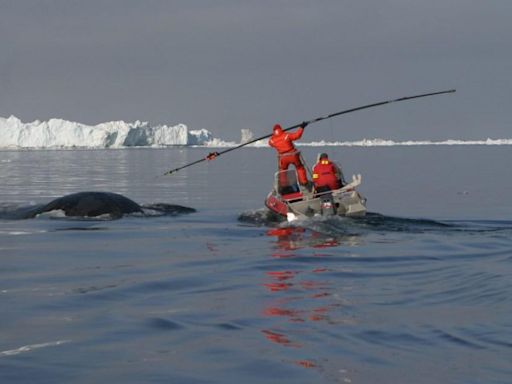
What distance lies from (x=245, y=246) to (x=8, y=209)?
1034 cm

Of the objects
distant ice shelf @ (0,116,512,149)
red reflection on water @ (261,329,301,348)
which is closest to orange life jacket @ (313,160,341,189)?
red reflection on water @ (261,329,301,348)

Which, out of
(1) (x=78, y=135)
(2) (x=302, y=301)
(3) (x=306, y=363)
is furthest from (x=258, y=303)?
(1) (x=78, y=135)

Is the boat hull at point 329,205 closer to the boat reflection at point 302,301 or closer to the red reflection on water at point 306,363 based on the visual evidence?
the boat reflection at point 302,301

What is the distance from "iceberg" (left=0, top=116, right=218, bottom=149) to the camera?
501 ft

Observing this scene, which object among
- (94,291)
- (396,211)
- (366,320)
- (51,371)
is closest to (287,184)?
(396,211)

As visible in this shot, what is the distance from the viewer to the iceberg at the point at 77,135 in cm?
15262

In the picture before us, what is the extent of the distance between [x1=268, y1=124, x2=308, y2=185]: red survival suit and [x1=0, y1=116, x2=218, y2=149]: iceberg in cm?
13070

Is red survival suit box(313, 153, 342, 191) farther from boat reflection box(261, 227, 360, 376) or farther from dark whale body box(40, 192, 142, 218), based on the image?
dark whale body box(40, 192, 142, 218)

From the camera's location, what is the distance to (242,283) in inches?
460

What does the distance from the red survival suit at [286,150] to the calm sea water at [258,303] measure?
2138 millimetres

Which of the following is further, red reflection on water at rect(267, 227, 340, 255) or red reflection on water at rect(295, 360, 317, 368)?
red reflection on water at rect(267, 227, 340, 255)

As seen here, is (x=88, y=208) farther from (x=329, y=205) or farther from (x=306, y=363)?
(x=306, y=363)

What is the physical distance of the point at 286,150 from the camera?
21516 millimetres

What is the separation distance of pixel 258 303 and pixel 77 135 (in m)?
150
